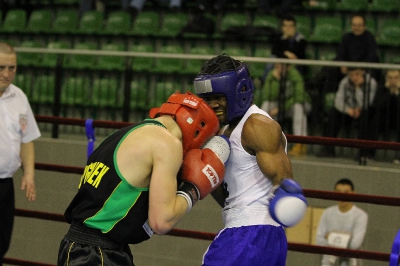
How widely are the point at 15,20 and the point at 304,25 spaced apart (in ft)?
14.9

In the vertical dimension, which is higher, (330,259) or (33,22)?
(33,22)

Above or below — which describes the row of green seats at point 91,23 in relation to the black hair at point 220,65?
below

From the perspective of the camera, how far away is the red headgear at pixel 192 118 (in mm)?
3021

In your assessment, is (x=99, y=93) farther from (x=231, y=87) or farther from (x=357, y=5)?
(x=231, y=87)

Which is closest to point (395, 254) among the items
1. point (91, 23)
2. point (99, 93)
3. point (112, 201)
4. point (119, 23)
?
point (112, 201)

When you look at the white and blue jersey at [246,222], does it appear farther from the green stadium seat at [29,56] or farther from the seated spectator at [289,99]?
the green stadium seat at [29,56]

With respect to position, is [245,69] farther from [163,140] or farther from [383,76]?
[383,76]

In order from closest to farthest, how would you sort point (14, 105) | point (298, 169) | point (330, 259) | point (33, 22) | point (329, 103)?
1. point (14, 105)
2. point (330, 259)
3. point (298, 169)
4. point (329, 103)
5. point (33, 22)

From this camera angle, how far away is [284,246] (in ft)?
11.1

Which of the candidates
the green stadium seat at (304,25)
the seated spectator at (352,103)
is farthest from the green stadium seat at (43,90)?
the seated spectator at (352,103)

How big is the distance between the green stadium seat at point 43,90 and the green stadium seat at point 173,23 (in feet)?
5.33

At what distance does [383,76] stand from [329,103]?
603mm

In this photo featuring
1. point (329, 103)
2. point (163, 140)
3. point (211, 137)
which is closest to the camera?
point (163, 140)

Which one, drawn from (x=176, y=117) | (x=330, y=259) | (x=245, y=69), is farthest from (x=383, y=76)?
(x=176, y=117)
